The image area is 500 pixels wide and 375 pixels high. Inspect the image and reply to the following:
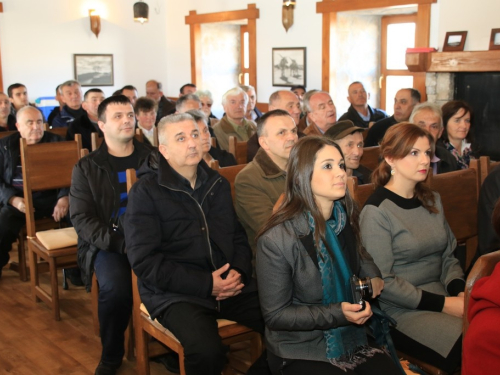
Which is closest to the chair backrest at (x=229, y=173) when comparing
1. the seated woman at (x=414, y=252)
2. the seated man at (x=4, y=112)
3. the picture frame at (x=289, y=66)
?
the seated woman at (x=414, y=252)

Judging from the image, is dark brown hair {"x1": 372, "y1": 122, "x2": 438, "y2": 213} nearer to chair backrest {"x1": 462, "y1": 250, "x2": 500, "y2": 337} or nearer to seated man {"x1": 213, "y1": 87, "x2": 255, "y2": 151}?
chair backrest {"x1": 462, "y1": 250, "x2": 500, "y2": 337}

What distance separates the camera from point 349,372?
2.00 meters

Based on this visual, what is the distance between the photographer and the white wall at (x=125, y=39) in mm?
8594

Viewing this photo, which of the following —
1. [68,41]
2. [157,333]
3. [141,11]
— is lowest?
[157,333]

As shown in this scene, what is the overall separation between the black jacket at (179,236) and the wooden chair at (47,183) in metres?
1.23

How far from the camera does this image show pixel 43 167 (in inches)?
152

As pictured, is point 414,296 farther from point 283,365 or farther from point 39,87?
point 39,87

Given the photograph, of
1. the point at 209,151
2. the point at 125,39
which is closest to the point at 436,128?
the point at 209,151

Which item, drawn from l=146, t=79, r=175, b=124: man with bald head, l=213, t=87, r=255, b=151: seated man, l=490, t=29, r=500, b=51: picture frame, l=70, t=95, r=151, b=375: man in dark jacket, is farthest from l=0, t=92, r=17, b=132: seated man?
l=490, t=29, r=500, b=51: picture frame

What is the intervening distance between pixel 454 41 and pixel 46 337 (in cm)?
494

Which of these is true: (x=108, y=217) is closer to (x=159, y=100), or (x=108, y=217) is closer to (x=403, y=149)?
(x=403, y=149)

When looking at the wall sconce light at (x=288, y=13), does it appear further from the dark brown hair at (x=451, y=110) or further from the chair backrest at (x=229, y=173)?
the chair backrest at (x=229, y=173)

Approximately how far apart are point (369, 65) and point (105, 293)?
6.14m

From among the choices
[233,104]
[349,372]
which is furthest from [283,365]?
[233,104]
